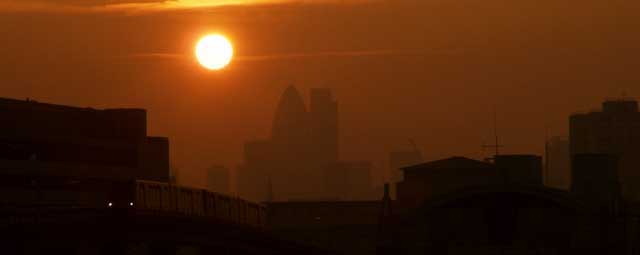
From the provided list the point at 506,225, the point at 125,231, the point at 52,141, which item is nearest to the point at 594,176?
the point at 506,225

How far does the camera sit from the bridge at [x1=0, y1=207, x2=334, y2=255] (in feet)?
310

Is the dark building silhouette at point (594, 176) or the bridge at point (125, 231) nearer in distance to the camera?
the bridge at point (125, 231)

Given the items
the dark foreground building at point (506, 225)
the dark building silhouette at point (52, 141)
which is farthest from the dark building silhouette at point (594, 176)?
the dark building silhouette at point (52, 141)

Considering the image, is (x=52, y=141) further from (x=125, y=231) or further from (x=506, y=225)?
(x=125, y=231)

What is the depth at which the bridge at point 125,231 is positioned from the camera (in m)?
94.4

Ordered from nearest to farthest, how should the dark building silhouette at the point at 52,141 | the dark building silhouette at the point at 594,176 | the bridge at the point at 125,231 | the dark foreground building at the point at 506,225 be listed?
the bridge at the point at 125,231, the dark foreground building at the point at 506,225, the dark building silhouette at the point at 594,176, the dark building silhouette at the point at 52,141

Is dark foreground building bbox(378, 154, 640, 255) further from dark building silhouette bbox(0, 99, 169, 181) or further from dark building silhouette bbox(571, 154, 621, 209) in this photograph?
dark building silhouette bbox(0, 99, 169, 181)

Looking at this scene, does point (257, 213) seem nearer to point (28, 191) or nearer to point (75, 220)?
point (75, 220)

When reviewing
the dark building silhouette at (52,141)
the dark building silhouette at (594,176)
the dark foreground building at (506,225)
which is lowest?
the dark foreground building at (506,225)

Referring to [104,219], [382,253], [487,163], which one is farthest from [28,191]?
[104,219]

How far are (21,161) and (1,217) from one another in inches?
3177

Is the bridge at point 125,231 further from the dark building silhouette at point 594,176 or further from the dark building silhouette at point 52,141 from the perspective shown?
the dark building silhouette at point 52,141

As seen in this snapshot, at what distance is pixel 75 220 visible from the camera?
94938mm

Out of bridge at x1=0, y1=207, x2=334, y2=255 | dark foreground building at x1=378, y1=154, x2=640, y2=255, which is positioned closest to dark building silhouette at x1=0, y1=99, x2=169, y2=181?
bridge at x1=0, y1=207, x2=334, y2=255
